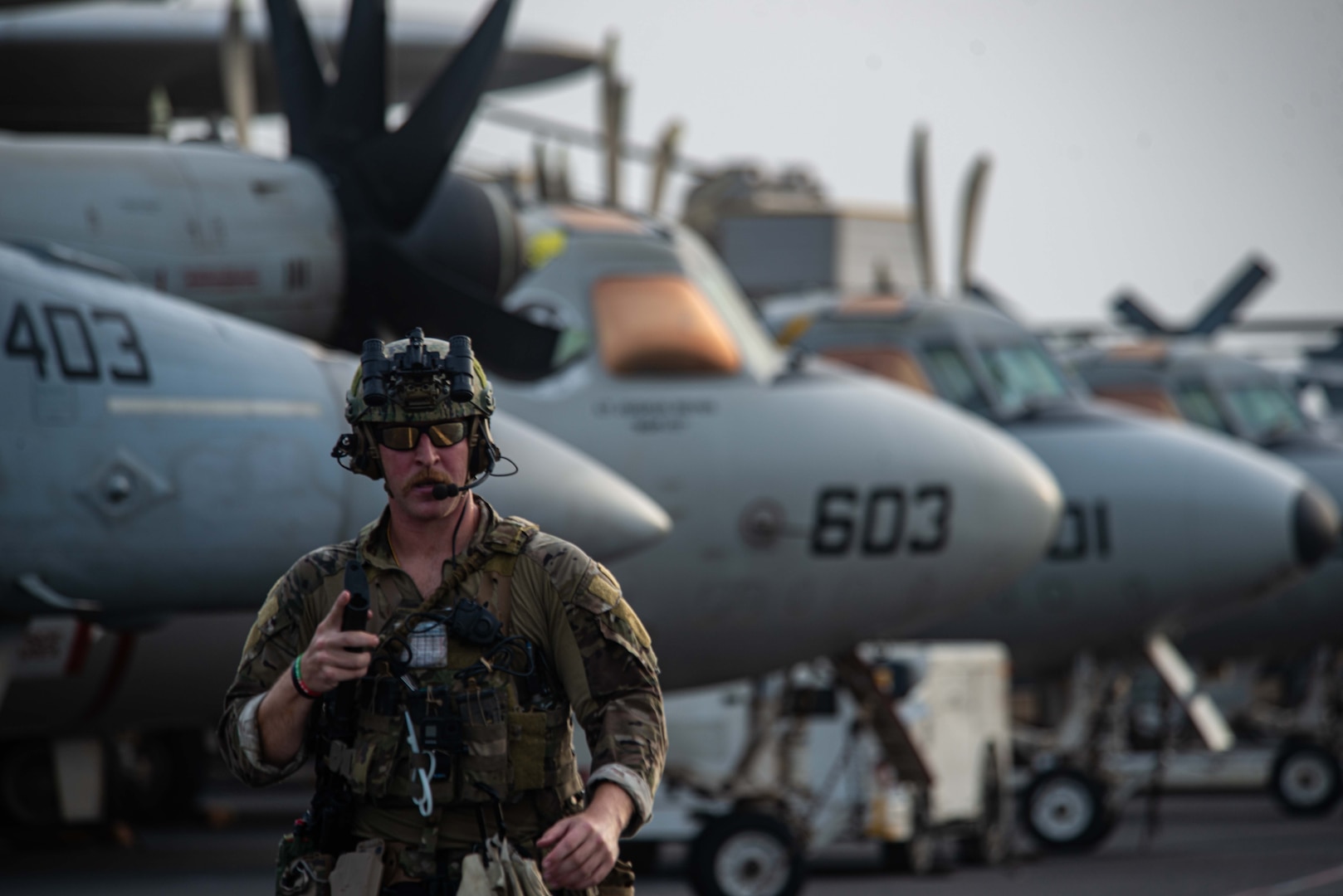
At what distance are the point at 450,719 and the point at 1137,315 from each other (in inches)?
1148

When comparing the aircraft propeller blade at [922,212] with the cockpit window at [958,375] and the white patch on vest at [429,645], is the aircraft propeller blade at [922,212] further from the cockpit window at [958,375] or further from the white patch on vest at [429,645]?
the white patch on vest at [429,645]

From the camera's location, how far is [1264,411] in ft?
77.5

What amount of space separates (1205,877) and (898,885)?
2405 millimetres

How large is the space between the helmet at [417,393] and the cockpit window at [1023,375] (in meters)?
13.8

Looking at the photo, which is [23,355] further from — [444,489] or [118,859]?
[118,859]

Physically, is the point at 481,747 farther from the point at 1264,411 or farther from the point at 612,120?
the point at 1264,411

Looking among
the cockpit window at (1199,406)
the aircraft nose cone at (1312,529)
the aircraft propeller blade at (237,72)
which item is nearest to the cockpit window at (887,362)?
the aircraft nose cone at (1312,529)

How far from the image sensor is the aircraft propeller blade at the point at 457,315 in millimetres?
10383

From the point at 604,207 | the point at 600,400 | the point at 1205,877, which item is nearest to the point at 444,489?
the point at 600,400

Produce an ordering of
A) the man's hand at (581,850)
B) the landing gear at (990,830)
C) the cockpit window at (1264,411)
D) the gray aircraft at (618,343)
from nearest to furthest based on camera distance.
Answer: the man's hand at (581,850)
the gray aircraft at (618,343)
the landing gear at (990,830)
the cockpit window at (1264,411)

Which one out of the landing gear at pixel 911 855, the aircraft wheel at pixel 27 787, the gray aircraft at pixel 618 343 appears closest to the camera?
the gray aircraft at pixel 618 343

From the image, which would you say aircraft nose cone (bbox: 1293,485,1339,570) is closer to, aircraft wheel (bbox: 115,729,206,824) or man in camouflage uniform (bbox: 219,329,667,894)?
aircraft wheel (bbox: 115,729,206,824)

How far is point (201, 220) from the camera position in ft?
33.4

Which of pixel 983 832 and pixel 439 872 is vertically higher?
pixel 439 872
